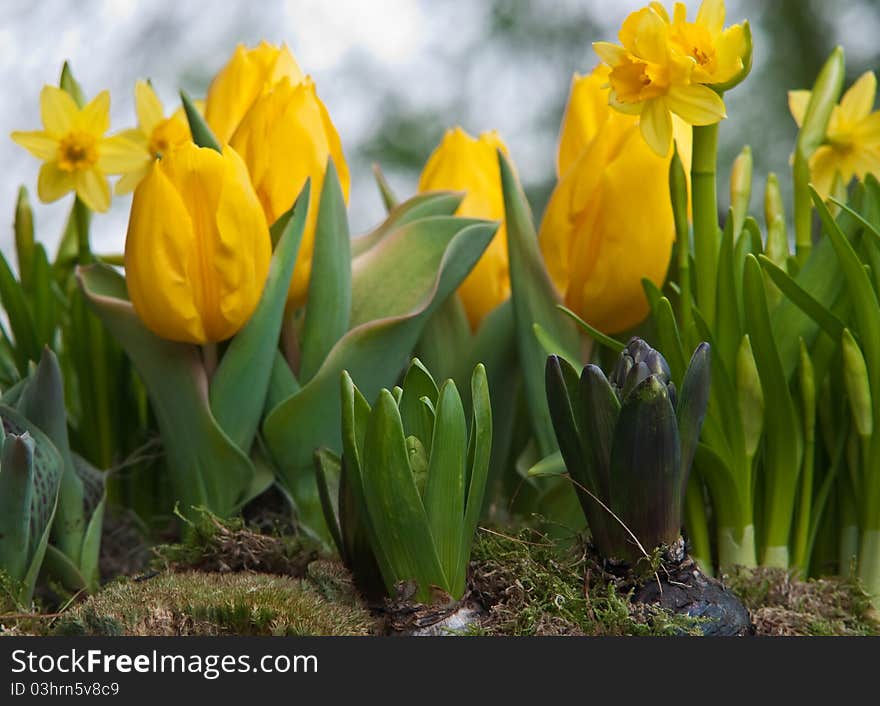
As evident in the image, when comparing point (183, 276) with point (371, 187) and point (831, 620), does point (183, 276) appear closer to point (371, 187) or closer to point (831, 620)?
point (831, 620)

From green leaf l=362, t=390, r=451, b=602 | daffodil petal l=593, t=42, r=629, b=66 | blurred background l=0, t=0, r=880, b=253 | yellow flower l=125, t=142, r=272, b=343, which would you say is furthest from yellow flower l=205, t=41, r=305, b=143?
blurred background l=0, t=0, r=880, b=253

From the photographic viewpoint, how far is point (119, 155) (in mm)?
857

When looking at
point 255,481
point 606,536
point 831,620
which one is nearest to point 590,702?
point 606,536

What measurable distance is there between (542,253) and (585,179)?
7 centimetres

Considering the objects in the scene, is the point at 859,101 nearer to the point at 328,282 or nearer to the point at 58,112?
the point at 328,282

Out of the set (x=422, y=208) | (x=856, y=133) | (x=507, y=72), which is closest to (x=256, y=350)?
(x=422, y=208)

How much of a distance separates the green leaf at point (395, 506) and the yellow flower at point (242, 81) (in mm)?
381

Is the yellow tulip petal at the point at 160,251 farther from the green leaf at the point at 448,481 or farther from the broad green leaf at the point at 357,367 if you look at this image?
the green leaf at the point at 448,481

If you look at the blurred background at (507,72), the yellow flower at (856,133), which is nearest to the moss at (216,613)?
the yellow flower at (856,133)

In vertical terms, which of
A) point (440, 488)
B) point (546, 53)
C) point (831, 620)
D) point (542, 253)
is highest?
point (546, 53)

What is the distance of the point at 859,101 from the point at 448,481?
49 cm

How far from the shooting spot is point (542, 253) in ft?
2.52

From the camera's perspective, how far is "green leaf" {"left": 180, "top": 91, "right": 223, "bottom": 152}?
0.70m

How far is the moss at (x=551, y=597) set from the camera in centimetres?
53
